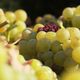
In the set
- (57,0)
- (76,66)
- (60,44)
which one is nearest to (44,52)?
(60,44)

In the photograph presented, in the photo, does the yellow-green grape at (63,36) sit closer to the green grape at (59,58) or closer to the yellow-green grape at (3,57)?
the green grape at (59,58)

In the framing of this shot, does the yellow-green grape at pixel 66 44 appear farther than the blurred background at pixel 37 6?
No

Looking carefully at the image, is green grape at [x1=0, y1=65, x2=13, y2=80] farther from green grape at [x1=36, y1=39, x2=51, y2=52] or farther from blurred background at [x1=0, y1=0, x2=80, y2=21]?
blurred background at [x1=0, y1=0, x2=80, y2=21]

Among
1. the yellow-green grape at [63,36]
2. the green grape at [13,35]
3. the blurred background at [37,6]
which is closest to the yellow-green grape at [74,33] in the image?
the yellow-green grape at [63,36]

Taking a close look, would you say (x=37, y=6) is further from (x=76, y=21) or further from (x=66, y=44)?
(x=66, y=44)

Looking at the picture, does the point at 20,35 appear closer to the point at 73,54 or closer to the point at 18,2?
the point at 73,54

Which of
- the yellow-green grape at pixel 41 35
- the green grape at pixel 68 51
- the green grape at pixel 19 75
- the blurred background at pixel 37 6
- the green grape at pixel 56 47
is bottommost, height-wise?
the blurred background at pixel 37 6
